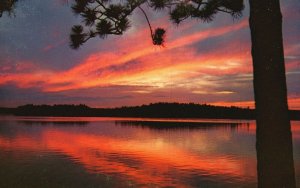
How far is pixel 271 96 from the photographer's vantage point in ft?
20.5

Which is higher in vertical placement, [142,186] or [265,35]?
[265,35]

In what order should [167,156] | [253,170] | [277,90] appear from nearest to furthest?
[277,90] → [253,170] → [167,156]

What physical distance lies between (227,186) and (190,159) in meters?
12.1

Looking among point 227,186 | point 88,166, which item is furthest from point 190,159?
point 227,186

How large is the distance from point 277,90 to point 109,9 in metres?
4.93

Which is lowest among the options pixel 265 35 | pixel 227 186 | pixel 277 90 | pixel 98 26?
pixel 227 186

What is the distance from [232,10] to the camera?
959cm

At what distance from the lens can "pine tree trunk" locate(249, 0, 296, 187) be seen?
20.5 feet

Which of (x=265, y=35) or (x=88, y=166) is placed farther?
(x=88, y=166)

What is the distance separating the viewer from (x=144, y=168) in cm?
2600

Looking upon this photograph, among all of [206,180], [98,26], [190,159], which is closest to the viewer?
[98,26]

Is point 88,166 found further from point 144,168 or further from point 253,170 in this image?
point 253,170

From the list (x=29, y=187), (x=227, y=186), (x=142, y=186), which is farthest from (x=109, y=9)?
(x=227, y=186)

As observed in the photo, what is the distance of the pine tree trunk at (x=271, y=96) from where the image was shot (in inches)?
246
